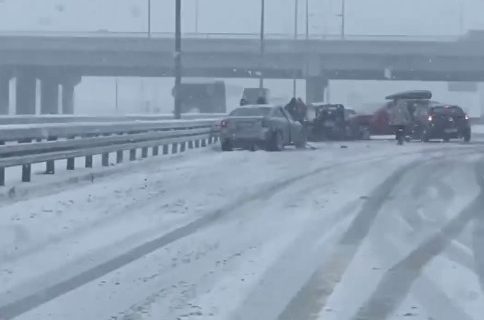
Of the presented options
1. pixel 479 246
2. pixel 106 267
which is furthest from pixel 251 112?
pixel 106 267

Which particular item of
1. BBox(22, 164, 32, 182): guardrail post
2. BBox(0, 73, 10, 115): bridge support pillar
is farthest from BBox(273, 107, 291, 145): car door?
BBox(0, 73, 10, 115): bridge support pillar

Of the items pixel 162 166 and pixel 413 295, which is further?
pixel 162 166

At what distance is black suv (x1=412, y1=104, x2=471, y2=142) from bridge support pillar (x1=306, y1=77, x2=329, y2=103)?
33615 millimetres

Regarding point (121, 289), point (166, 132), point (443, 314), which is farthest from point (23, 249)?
point (166, 132)

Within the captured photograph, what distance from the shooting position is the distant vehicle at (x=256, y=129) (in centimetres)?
3559

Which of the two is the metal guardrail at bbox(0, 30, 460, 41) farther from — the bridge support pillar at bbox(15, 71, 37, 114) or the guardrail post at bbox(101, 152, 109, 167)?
the guardrail post at bbox(101, 152, 109, 167)

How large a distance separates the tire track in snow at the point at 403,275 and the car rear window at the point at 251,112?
19850 mm

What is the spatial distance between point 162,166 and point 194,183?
5467 mm

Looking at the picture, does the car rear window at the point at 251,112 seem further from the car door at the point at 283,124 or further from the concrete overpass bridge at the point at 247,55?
the concrete overpass bridge at the point at 247,55

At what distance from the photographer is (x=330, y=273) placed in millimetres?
11703

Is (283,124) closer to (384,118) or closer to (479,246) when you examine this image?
(384,118)

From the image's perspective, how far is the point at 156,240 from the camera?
1436cm

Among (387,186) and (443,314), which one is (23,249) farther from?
(387,186)

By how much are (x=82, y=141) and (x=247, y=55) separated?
179 feet
